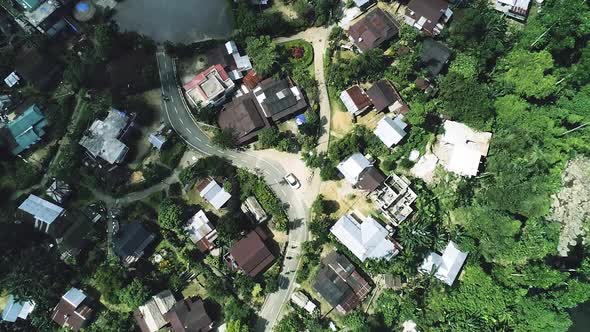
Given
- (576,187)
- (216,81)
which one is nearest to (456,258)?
(576,187)


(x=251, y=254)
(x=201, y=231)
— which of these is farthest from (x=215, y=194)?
(x=251, y=254)

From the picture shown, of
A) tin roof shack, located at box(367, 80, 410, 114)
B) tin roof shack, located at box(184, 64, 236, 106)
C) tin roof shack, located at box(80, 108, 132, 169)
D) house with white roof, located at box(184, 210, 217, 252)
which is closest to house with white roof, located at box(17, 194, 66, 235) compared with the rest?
tin roof shack, located at box(80, 108, 132, 169)

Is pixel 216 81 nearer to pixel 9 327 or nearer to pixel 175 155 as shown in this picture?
pixel 175 155

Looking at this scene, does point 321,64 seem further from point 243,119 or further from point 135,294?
point 135,294

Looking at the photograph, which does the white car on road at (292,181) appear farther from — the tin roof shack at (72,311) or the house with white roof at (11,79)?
the house with white roof at (11,79)

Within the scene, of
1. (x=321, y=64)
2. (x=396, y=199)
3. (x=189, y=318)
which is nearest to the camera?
(x=189, y=318)

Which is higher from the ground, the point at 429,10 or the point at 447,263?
the point at 429,10

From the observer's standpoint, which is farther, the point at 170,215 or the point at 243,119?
the point at 243,119
